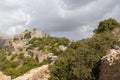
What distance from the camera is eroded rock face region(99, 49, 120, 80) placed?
35375 mm

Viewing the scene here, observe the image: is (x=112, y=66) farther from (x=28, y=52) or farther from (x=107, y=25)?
(x=28, y=52)

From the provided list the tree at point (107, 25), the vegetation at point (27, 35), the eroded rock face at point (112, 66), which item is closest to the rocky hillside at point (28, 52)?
the vegetation at point (27, 35)

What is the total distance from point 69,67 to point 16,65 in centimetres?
7649

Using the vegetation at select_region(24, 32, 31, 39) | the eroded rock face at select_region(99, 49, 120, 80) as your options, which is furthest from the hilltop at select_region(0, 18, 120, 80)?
the vegetation at select_region(24, 32, 31, 39)

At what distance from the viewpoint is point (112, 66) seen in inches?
1425

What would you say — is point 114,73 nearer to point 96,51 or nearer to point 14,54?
point 96,51

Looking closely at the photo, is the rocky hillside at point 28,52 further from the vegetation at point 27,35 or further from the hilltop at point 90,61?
the hilltop at point 90,61

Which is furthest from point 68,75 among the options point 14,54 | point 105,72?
point 14,54

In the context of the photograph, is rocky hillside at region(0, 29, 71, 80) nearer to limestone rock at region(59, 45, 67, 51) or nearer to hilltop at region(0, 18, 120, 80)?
limestone rock at region(59, 45, 67, 51)

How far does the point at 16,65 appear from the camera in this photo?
124m

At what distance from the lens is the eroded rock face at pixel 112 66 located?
35.4 meters

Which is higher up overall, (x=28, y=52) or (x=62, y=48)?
(x=62, y=48)

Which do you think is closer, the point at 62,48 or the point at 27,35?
the point at 62,48

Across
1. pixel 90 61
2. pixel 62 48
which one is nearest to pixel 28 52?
pixel 62 48
